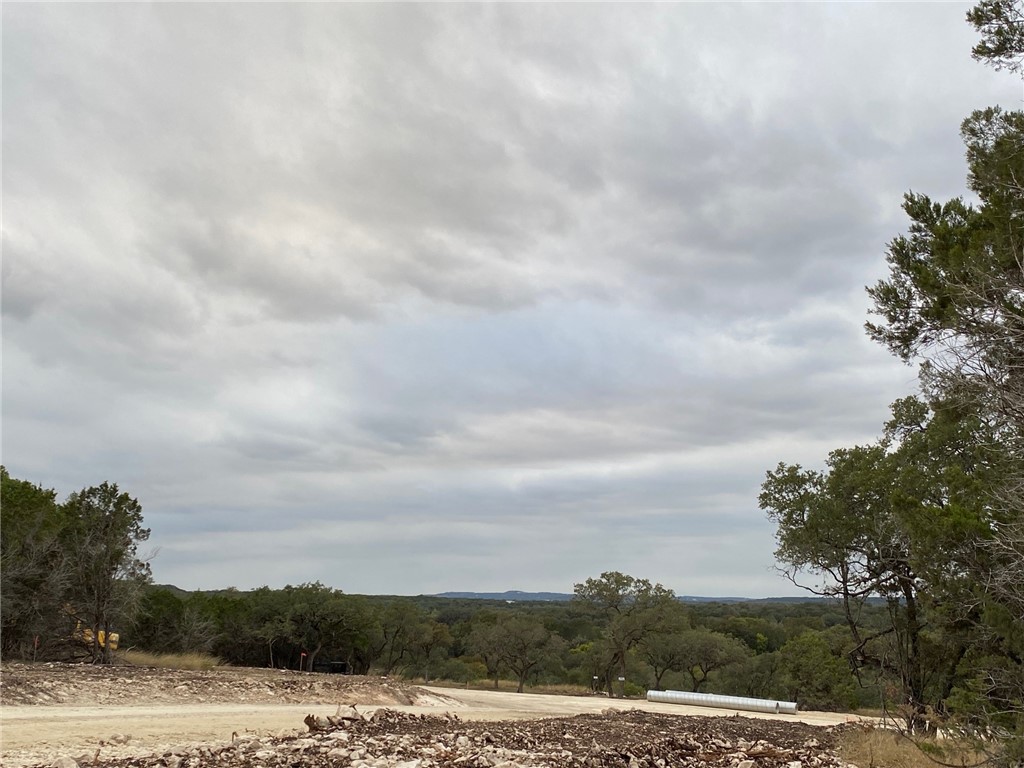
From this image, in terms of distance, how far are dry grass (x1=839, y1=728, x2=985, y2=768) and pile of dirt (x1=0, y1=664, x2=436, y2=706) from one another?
15.1 metres

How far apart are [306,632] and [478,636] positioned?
12.2 m

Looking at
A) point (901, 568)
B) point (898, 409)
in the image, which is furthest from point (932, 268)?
point (898, 409)

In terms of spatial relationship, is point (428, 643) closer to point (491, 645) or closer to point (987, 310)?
point (491, 645)

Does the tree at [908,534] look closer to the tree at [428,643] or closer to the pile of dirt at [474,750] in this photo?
the pile of dirt at [474,750]

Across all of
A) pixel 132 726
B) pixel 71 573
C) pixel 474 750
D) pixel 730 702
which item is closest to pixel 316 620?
pixel 71 573

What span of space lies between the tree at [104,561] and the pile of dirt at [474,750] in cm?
2094

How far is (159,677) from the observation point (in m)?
22.1

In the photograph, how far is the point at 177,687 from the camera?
21406 mm

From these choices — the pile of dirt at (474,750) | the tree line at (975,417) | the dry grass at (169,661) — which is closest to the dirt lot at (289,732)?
the pile of dirt at (474,750)

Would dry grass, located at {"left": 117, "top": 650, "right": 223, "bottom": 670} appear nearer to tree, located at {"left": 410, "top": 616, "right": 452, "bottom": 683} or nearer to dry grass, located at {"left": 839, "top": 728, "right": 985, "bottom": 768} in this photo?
dry grass, located at {"left": 839, "top": 728, "right": 985, "bottom": 768}

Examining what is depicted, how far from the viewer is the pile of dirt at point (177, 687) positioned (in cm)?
1864

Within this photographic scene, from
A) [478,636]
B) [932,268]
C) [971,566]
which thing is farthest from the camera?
[478,636]

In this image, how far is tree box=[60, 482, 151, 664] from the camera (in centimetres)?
3055

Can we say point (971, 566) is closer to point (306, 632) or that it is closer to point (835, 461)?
point (835, 461)
